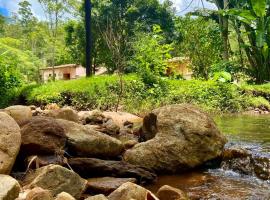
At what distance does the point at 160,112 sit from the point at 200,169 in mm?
1249

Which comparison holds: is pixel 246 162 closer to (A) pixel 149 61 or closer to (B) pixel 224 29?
(A) pixel 149 61

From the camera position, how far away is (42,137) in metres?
6.37

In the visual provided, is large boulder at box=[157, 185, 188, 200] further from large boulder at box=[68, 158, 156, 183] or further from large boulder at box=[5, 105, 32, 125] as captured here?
large boulder at box=[5, 105, 32, 125]

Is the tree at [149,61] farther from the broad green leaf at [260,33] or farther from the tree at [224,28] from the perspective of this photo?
the tree at [224,28]

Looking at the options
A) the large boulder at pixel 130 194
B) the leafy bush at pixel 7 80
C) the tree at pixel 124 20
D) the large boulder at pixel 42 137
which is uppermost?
the tree at pixel 124 20

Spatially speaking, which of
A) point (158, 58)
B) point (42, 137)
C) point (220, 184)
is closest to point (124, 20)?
point (158, 58)

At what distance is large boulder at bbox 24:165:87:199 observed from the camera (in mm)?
5062

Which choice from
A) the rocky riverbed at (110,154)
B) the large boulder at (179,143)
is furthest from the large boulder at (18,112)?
the large boulder at (179,143)

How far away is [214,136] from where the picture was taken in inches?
281

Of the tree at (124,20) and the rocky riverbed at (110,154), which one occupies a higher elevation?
the tree at (124,20)

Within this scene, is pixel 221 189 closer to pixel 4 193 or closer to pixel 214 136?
pixel 214 136

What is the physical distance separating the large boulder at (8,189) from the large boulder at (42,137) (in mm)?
1746

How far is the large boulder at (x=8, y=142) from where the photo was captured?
5.49 metres

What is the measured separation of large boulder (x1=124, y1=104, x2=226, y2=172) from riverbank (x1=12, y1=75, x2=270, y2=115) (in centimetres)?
812
